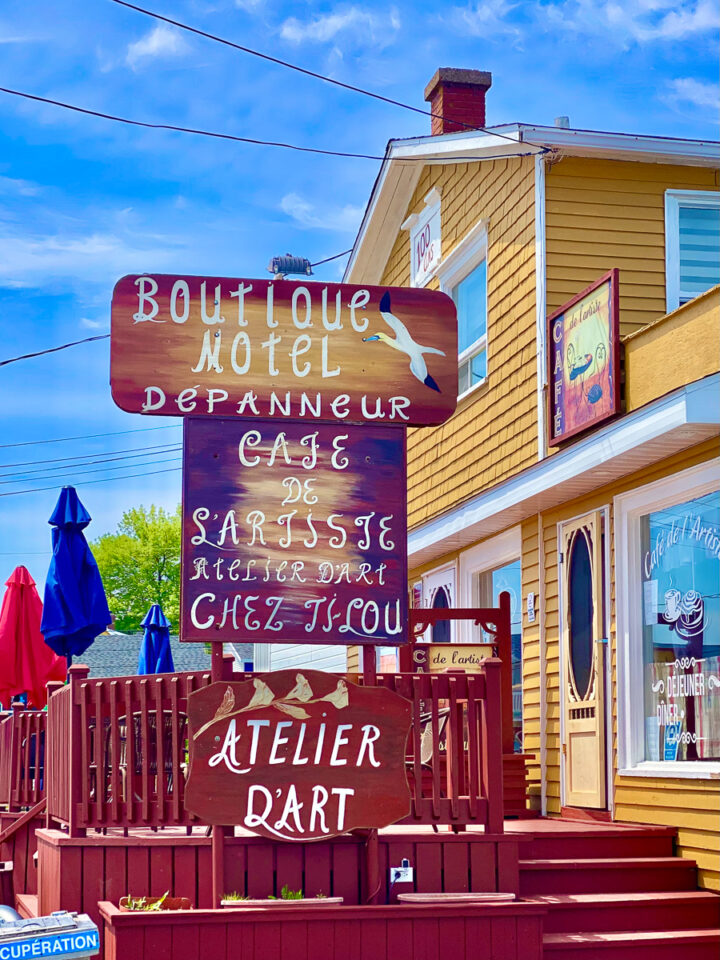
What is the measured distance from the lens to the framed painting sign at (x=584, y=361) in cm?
982

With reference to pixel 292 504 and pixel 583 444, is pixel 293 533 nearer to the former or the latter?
pixel 292 504

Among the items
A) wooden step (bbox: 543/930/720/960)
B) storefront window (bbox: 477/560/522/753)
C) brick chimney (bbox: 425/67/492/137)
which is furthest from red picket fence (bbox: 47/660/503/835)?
brick chimney (bbox: 425/67/492/137)

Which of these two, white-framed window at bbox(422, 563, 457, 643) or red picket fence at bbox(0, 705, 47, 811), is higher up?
white-framed window at bbox(422, 563, 457, 643)

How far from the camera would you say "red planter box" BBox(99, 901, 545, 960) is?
7.12 meters

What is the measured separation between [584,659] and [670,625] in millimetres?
1373

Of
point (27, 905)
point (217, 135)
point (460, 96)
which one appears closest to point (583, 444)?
point (27, 905)

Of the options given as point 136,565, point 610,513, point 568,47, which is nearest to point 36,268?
point 136,565

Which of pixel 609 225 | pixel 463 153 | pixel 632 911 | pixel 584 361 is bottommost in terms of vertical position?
pixel 632 911

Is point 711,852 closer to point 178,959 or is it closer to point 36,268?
point 178,959

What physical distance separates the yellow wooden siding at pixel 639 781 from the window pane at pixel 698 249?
248cm

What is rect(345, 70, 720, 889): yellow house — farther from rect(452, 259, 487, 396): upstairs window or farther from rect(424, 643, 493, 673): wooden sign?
rect(424, 643, 493, 673): wooden sign

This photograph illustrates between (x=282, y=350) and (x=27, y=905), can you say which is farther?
(x=27, y=905)

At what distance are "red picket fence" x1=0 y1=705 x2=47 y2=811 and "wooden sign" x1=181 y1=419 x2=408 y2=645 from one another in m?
3.89

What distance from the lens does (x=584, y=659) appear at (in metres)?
10.6
